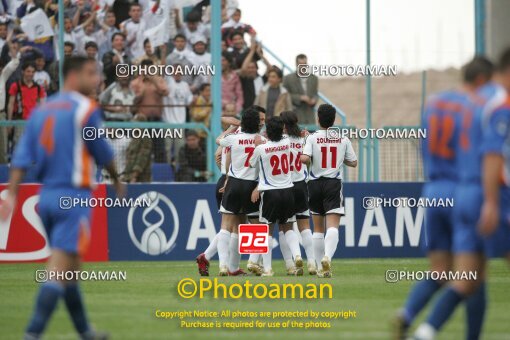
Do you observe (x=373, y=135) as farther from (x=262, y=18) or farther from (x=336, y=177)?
(x=336, y=177)

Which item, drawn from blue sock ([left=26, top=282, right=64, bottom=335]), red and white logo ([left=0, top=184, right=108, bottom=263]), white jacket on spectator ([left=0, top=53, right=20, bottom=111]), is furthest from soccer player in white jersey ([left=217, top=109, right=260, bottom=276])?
blue sock ([left=26, top=282, right=64, bottom=335])

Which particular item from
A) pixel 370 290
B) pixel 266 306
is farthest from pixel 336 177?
pixel 266 306

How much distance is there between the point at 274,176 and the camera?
16125mm

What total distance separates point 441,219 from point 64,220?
2.86m

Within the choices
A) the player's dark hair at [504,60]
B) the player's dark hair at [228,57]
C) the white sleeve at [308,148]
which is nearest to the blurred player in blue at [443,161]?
the player's dark hair at [504,60]

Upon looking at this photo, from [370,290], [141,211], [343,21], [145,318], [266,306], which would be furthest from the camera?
[343,21]

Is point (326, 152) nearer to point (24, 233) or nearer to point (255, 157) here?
point (255, 157)

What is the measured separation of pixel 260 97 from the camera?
70.2 feet

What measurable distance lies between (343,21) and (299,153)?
5.67 m

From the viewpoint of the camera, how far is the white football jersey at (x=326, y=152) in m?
16.2

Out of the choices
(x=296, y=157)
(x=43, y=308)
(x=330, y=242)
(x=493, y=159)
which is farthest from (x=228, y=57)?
(x=493, y=159)

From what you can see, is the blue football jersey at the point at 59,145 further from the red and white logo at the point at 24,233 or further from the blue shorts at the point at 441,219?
the red and white logo at the point at 24,233

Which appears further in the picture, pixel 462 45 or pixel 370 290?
pixel 462 45

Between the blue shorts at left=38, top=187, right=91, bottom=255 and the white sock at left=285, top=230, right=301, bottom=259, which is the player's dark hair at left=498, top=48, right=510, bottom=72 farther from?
the white sock at left=285, top=230, right=301, bottom=259
